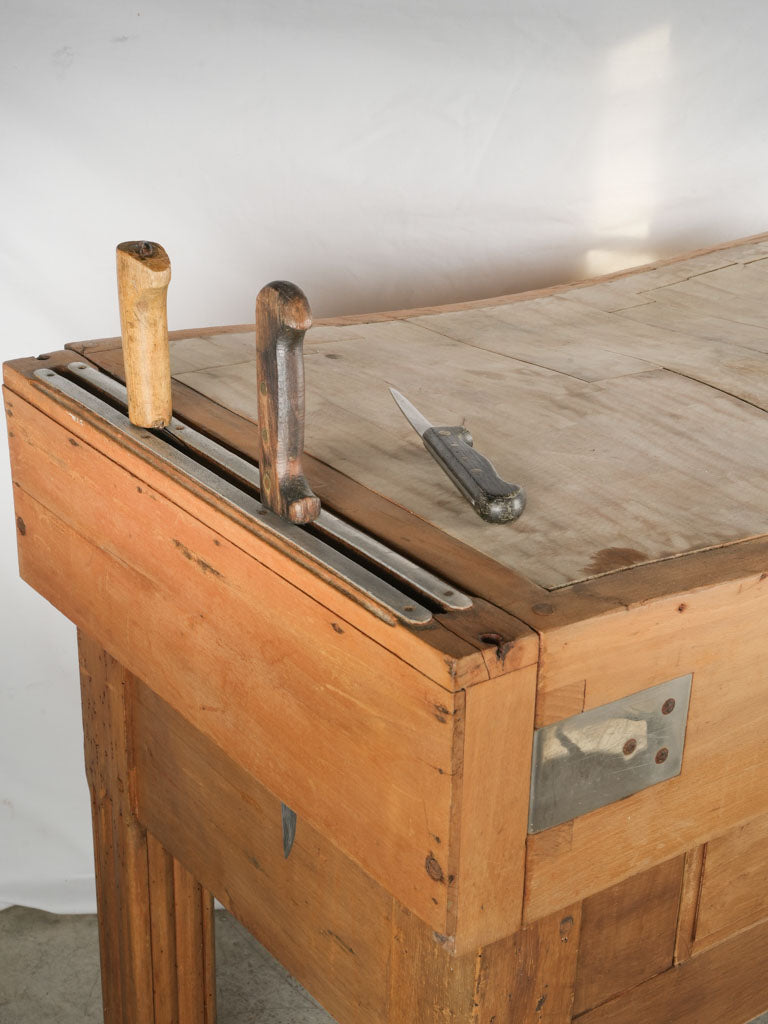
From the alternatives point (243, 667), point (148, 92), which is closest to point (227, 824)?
point (243, 667)

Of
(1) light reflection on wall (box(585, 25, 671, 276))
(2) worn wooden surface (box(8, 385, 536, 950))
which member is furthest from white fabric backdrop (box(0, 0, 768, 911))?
(2) worn wooden surface (box(8, 385, 536, 950))

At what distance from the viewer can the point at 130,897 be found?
125cm

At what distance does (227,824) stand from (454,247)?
1.08 m

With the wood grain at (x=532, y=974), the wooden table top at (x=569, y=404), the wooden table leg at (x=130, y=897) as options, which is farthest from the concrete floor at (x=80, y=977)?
the wooden table top at (x=569, y=404)

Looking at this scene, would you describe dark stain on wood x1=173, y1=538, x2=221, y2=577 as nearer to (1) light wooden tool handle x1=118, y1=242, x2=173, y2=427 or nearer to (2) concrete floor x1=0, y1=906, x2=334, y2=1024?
(1) light wooden tool handle x1=118, y1=242, x2=173, y2=427

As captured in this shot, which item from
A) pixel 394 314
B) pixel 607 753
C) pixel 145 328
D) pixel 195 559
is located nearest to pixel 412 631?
pixel 607 753

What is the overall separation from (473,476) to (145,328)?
271 millimetres

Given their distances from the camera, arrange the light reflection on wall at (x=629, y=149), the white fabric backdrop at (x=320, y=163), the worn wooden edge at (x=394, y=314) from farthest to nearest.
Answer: the light reflection on wall at (x=629, y=149) < the white fabric backdrop at (x=320, y=163) < the worn wooden edge at (x=394, y=314)

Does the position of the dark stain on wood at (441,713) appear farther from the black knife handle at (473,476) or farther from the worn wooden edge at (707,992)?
the worn wooden edge at (707,992)

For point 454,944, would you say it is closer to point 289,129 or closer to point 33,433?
point 33,433

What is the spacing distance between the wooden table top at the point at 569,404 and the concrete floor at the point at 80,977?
2.92 ft

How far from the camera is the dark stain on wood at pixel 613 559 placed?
71cm

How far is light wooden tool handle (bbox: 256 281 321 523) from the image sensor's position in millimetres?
748

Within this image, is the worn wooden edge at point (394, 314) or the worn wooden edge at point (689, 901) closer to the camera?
the worn wooden edge at point (689, 901)
